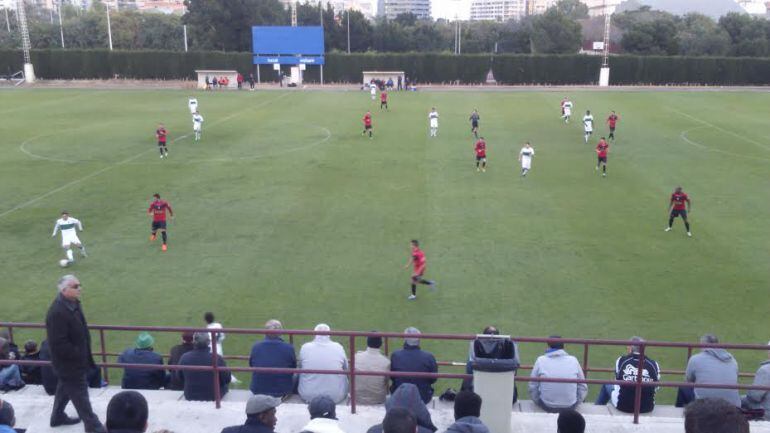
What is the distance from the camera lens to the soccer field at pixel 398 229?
15.0 m

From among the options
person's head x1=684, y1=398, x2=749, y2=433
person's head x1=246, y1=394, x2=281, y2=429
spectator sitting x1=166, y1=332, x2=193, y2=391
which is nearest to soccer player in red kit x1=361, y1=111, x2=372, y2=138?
spectator sitting x1=166, y1=332, x2=193, y2=391

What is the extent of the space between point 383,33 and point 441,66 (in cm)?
3083

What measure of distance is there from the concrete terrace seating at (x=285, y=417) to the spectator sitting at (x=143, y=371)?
571 millimetres

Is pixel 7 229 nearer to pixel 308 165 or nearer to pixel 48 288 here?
pixel 48 288

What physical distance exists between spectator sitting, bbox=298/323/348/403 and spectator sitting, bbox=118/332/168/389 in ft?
6.88

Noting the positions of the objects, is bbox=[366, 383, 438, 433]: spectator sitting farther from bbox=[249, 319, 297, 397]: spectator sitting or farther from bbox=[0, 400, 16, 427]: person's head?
bbox=[0, 400, 16, 427]: person's head

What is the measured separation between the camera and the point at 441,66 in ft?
249

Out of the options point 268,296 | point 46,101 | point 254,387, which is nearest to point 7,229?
point 268,296

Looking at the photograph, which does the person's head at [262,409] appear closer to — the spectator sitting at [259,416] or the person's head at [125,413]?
the spectator sitting at [259,416]

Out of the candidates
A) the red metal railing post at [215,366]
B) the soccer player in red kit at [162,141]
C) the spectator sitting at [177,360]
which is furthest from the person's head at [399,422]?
the soccer player in red kit at [162,141]

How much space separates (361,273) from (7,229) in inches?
463

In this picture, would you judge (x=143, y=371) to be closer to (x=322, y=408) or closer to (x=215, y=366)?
(x=215, y=366)

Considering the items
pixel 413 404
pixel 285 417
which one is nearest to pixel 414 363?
pixel 285 417

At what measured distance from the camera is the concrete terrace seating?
790 centimetres
